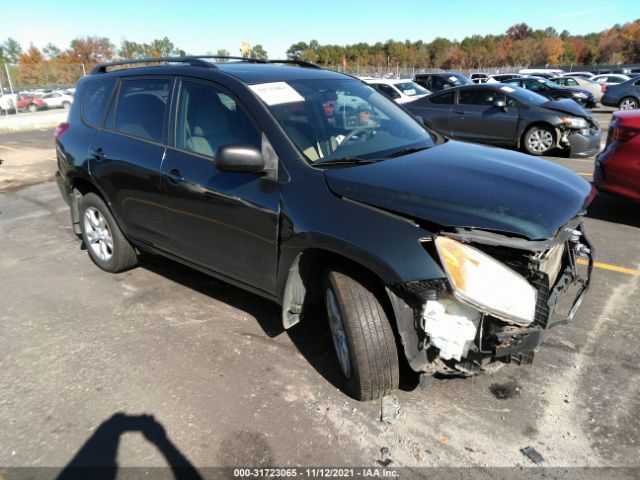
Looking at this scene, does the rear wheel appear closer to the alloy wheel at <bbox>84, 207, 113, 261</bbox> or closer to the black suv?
the black suv

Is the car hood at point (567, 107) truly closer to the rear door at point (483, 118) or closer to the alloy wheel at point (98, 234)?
the rear door at point (483, 118)

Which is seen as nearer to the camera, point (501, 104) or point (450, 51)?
point (501, 104)

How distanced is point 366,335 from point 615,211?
510 centimetres

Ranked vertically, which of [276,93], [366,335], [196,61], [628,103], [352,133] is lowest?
[628,103]

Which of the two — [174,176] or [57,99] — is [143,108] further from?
[57,99]

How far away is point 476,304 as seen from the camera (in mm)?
2205

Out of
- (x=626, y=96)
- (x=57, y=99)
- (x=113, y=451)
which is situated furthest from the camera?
(x=57, y=99)

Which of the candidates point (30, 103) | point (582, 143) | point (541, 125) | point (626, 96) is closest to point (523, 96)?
point (541, 125)

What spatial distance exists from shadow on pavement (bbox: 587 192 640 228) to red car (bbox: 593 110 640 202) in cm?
40

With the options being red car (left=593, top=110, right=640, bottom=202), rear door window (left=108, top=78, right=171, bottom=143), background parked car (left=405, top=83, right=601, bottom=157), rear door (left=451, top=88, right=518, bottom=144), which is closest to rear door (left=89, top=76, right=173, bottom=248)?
rear door window (left=108, top=78, right=171, bottom=143)

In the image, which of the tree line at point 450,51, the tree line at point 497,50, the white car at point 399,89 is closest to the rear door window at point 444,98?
the white car at point 399,89

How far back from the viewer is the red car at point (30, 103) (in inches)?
1066

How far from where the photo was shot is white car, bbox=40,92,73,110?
97.9 feet

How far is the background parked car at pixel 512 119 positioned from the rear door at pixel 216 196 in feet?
24.1
